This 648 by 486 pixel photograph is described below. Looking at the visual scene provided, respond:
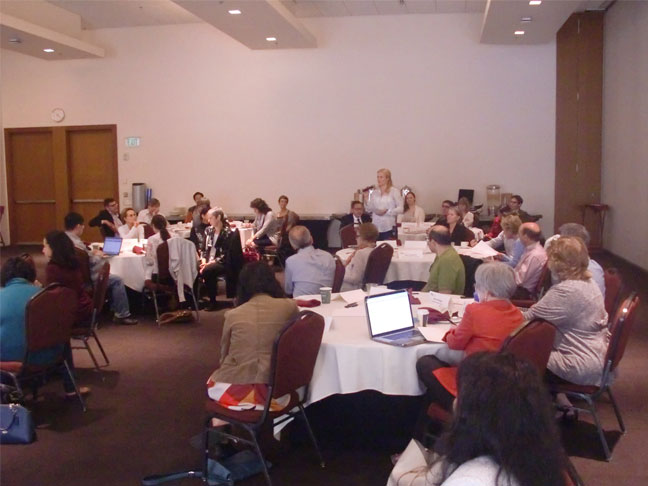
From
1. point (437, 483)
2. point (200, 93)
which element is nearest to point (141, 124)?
point (200, 93)

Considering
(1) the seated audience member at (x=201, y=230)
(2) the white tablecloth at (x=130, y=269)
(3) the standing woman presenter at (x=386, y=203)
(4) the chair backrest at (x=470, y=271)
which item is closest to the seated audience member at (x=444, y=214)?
(3) the standing woman presenter at (x=386, y=203)

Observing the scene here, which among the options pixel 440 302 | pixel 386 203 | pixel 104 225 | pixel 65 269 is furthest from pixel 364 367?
pixel 104 225

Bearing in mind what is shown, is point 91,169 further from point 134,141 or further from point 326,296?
point 326,296

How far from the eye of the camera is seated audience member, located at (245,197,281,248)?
10.3 meters

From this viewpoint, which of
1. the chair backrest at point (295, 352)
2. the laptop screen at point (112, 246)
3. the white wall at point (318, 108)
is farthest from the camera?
the white wall at point (318, 108)

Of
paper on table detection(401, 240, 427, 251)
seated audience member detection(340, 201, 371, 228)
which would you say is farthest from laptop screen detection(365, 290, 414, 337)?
seated audience member detection(340, 201, 371, 228)

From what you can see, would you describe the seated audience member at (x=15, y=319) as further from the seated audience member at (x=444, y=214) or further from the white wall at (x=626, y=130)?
the white wall at (x=626, y=130)

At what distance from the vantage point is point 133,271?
24.2ft

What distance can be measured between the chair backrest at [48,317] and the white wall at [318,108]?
29.4ft

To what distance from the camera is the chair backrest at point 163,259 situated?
713 cm

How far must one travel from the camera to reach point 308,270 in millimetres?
5258

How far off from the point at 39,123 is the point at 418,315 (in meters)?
12.2

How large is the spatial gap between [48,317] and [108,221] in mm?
5964

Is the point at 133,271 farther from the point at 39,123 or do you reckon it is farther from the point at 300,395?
the point at 39,123
